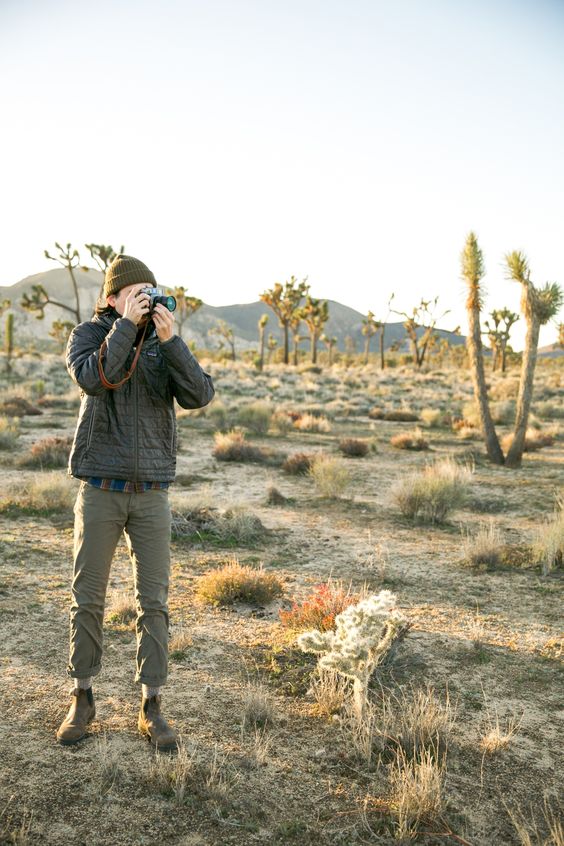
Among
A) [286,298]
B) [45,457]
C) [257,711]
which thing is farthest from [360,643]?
[286,298]

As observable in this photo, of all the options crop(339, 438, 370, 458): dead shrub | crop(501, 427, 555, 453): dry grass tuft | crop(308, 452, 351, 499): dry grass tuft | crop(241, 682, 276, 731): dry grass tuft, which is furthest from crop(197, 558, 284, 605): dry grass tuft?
crop(501, 427, 555, 453): dry grass tuft

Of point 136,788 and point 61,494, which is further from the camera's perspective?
point 61,494

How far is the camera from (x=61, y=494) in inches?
365

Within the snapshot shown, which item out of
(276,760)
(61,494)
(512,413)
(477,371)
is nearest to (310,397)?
(512,413)

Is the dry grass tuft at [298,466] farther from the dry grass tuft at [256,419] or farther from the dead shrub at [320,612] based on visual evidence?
the dead shrub at [320,612]

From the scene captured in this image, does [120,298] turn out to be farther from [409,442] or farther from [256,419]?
[256,419]

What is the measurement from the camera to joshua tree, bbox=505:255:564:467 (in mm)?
14094

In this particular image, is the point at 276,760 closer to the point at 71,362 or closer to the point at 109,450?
the point at 109,450

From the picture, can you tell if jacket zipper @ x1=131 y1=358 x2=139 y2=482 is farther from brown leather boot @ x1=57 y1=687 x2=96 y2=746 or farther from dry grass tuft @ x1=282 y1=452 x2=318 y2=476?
dry grass tuft @ x1=282 y1=452 x2=318 y2=476

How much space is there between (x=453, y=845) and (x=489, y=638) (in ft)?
8.54

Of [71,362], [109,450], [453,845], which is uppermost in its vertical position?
[71,362]

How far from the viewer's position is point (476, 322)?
1516cm

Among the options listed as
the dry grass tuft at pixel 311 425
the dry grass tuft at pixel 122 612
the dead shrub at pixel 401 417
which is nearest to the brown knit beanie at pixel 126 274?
the dry grass tuft at pixel 122 612

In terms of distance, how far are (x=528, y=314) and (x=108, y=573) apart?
42.4ft
